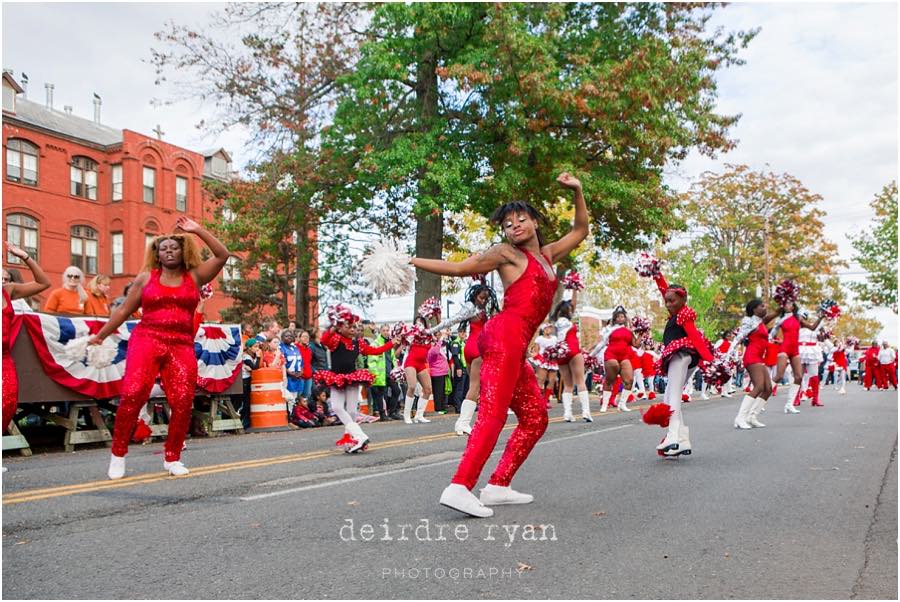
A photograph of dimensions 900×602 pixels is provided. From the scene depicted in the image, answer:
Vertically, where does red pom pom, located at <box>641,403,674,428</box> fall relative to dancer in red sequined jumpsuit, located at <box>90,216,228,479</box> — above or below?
below

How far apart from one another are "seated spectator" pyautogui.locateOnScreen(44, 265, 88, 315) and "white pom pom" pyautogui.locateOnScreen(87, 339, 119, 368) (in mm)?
1003

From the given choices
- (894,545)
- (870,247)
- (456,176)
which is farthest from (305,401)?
(870,247)

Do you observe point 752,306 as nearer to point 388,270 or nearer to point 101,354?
point 388,270

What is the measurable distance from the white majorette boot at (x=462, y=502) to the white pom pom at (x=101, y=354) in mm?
6922

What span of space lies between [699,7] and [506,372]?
65.6 feet

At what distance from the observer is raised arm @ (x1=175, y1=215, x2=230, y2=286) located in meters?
7.25

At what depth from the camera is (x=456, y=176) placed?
64.4 ft

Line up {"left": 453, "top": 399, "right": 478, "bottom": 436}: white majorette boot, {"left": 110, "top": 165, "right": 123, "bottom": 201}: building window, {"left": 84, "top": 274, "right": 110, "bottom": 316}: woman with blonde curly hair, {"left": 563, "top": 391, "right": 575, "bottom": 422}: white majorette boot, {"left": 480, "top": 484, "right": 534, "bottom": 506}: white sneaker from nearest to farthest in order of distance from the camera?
{"left": 480, "top": 484, "right": 534, "bottom": 506}: white sneaker → {"left": 453, "top": 399, "right": 478, "bottom": 436}: white majorette boot → {"left": 84, "top": 274, "right": 110, "bottom": 316}: woman with blonde curly hair → {"left": 563, "top": 391, "right": 575, "bottom": 422}: white majorette boot → {"left": 110, "top": 165, "right": 123, "bottom": 201}: building window

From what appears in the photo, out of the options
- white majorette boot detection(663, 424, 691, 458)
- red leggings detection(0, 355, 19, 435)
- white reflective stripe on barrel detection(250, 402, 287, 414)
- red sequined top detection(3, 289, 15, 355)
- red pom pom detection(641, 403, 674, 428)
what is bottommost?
white majorette boot detection(663, 424, 691, 458)

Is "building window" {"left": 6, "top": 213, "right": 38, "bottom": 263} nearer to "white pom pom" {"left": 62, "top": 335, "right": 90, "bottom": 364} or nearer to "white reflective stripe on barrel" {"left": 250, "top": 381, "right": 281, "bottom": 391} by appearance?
"white reflective stripe on barrel" {"left": 250, "top": 381, "right": 281, "bottom": 391}

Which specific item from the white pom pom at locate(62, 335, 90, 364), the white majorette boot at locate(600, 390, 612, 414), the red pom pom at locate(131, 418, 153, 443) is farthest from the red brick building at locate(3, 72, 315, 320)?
the white pom pom at locate(62, 335, 90, 364)

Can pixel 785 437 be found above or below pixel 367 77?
below

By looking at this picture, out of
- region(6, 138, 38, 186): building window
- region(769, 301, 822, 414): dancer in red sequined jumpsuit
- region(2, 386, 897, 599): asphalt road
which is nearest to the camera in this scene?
region(2, 386, 897, 599): asphalt road

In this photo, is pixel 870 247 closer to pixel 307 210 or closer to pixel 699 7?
pixel 699 7
